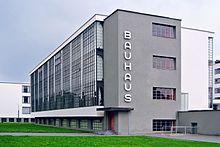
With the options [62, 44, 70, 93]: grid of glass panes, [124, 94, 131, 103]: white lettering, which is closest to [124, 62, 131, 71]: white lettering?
[124, 94, 131, 103]: white lettering

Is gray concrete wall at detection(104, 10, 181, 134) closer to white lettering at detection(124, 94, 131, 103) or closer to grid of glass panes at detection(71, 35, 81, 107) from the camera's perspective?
white lettering at detection(124, 94, 131, 103)

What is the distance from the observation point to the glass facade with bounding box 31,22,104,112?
39.7 meters

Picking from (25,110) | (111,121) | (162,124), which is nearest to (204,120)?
(162,124)

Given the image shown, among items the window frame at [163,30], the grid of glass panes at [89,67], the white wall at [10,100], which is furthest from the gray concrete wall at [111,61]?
the white wall at [10,100]

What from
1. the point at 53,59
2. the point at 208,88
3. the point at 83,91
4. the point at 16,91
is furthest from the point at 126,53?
the point at 16,91

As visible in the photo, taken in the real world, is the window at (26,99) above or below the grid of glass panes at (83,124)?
above

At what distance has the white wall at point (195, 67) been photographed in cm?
4200

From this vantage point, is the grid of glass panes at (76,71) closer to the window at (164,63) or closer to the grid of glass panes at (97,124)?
the grid of glass panes at (97,124)

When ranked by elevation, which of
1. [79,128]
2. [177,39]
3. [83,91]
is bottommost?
[79,128]

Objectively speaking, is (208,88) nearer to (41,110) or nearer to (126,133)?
(126,133)

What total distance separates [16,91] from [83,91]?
70.9 metres

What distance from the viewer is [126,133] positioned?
35469 mm

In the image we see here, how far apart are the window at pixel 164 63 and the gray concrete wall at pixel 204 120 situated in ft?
18.5

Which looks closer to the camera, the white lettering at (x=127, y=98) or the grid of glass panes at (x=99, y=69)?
the white lettering at (x=127, y=98)
